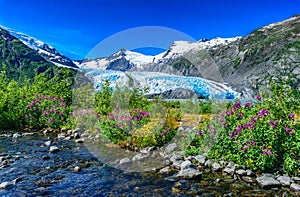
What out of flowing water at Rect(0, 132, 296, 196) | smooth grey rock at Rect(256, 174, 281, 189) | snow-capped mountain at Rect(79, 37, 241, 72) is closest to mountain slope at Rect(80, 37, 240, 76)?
snow-capped mountain at Rect(79, 37, 241, 72)

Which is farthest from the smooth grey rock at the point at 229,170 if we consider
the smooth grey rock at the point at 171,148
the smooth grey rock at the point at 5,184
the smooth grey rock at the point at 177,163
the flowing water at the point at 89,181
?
the smooth grey rock at the point at 5,184

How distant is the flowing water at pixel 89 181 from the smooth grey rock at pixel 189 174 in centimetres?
18

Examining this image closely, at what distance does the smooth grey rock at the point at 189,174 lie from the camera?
24.4 ft

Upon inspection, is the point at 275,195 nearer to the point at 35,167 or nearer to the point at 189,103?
the point at 35,167

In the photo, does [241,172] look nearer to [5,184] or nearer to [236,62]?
[5,184]

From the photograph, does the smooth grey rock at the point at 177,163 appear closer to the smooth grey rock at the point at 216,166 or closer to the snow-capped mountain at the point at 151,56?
the smooth grey rock at the point at 216,166

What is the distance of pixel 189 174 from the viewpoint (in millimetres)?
7547

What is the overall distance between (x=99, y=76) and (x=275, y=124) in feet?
42.5

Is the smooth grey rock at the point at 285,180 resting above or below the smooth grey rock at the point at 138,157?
below

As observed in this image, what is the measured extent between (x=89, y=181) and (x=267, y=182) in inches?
177

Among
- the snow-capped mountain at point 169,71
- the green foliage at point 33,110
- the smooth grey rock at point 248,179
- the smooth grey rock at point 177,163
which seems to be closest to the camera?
the smooth grey rock at point 248,179

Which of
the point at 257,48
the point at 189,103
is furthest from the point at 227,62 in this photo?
the point at 189,103

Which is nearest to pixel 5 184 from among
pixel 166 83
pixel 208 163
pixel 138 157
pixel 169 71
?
pixel 138 157

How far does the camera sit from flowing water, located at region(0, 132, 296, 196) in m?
6.51
